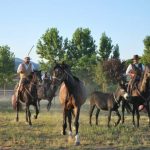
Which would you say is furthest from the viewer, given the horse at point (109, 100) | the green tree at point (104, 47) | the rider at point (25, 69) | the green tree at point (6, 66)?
the green tree at point (104, 47)

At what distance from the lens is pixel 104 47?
47.9 meters

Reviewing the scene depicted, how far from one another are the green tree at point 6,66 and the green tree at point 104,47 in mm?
10667

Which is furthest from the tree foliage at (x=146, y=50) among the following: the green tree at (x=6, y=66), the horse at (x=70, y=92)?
the horse at (x=70, y=92)

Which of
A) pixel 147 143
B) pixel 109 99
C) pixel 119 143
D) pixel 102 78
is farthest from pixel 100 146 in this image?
pixel 102 78

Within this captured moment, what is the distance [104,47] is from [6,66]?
12.3 m

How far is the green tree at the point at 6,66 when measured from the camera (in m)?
41.6

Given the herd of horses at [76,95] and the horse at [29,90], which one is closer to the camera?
the herd of horses at [76,95]

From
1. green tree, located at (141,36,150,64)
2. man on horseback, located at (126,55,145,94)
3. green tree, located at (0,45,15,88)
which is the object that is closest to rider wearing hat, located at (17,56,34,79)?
man on horseback, located at (126,55,145,94)

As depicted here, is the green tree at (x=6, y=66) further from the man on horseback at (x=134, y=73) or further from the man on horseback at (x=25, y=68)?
the man on horseback at (x=134, y=73)

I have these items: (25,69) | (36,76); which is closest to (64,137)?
(36,76)

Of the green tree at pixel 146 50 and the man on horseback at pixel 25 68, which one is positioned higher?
the green tree at pixel 146 50

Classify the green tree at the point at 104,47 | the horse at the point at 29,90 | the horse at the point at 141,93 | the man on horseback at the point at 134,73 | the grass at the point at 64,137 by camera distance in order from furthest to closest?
the green tree at the point at 104,47 < the horse at the point at 29,90 < the man on horseback at the point at 134,73 < the horse at the point at 141,93 < the grass at the point at 64,137

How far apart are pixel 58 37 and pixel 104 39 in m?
5.48

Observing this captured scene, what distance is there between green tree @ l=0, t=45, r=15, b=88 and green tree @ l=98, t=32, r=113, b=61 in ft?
35.0
